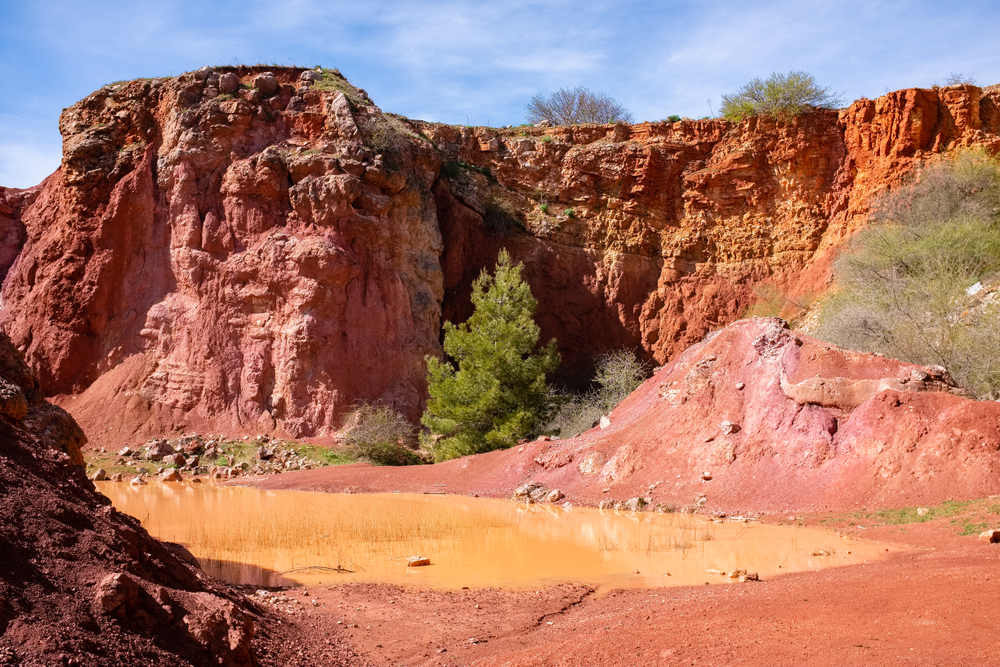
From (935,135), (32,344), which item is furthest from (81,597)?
(935,135)

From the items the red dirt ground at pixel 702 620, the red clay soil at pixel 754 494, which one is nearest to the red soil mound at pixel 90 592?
the red dirt ground at pixel 702 620

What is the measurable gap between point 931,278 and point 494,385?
1328 cm

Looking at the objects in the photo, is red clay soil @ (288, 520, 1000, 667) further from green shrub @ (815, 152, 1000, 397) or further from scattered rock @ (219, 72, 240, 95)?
scattered rock @ (219, 72, 240, 95)

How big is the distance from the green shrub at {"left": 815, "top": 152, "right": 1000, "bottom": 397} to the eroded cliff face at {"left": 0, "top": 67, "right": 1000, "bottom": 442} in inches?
176

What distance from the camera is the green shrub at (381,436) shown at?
25297 millimetres

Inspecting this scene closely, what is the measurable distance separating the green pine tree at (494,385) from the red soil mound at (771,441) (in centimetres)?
288

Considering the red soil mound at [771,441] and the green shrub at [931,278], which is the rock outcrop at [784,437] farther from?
the green shrub at [931,278]

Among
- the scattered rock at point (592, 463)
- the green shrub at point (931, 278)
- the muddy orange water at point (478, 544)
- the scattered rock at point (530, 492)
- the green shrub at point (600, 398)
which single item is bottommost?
the scattered rock at point (530, 492)

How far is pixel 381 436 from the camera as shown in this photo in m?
25.9

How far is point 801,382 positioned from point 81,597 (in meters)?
14.4

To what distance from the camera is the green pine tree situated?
23.8 meters

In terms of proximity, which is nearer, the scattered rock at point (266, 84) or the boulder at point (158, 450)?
the boulder at point (158, 450)

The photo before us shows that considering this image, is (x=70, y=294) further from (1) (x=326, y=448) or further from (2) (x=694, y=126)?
(2) (x=694, y=126)

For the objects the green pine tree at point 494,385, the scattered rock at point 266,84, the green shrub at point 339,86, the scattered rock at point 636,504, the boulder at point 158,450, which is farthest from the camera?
the green shrub at point 339,86
